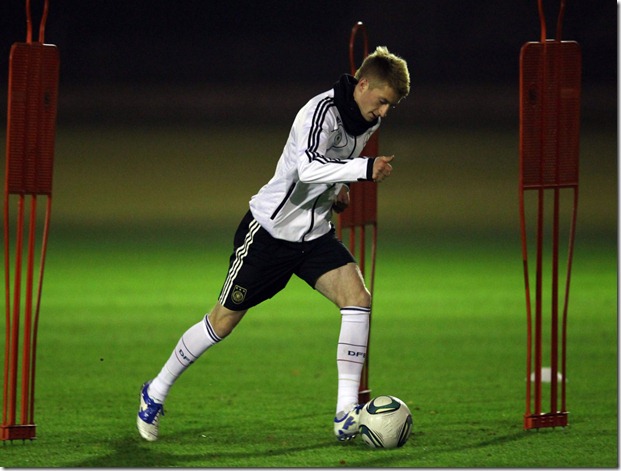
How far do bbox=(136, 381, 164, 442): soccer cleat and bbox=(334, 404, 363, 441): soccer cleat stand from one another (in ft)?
2.43

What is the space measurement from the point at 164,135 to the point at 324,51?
2.80 meters

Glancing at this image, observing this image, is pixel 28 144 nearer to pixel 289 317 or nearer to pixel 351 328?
pixel 351 328

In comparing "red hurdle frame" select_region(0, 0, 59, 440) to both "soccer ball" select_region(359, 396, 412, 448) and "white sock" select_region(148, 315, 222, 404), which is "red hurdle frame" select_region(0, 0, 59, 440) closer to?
"white sock" select_region(148, 315, 222, 404)

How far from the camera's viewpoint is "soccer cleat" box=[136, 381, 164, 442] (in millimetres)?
4559

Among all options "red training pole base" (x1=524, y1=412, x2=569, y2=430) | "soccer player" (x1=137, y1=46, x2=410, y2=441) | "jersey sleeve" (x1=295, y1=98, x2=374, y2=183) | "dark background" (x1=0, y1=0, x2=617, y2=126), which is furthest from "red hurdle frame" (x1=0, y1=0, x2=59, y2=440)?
"dark background" (x1=0, y1=0, x2=617, y2=126)

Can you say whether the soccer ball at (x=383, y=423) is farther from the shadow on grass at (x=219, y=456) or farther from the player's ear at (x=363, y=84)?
the player's ear at (x=363, y=84)

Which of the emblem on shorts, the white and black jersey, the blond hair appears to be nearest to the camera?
the white and black jersey

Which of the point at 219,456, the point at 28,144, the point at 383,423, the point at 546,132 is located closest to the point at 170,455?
the point at 219,456

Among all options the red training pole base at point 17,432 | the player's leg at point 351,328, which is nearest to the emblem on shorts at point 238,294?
the player's leg at point 351,328

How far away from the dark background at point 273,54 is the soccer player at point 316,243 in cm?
1158

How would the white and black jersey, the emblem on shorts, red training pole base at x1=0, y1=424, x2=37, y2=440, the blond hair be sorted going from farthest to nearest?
the emblem on shorts, red training pole base at x1=0, y1=424, x2=37, y2=440, the blond hair, the white and black jersey

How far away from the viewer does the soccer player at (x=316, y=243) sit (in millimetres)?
4305

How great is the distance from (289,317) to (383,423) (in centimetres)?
442

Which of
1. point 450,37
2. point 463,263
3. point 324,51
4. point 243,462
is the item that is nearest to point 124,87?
point 324,51
